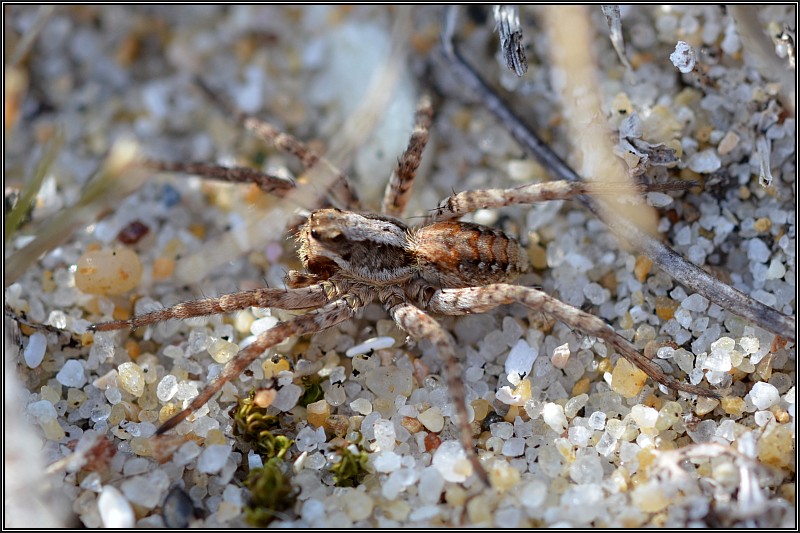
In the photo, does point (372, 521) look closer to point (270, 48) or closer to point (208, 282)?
point (208, 282)

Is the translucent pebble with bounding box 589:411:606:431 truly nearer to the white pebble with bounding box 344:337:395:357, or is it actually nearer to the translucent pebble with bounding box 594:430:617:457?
the translucent pebble with bounding box 594:430:617:457

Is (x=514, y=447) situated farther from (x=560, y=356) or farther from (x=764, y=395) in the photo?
(x=764, y=395)

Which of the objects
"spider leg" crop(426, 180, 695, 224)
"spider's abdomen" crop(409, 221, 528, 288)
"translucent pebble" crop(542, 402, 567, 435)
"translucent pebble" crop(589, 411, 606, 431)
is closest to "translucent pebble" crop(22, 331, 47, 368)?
"spider's abdomen" crop(409, 221, 528, 288)

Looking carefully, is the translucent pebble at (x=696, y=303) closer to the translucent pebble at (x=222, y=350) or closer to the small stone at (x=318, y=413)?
the small stone at (x=318, y=413)

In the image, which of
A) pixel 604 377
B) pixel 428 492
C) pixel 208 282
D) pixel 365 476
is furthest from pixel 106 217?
pixel 604 377

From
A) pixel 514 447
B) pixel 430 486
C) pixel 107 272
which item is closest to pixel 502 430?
pixel 514 447

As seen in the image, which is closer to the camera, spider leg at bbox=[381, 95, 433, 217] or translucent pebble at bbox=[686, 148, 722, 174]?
translucent pebble at bbox=[686, 148, 722, 174]
